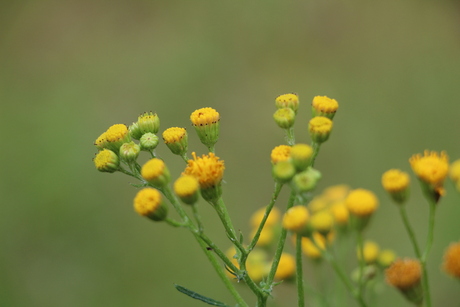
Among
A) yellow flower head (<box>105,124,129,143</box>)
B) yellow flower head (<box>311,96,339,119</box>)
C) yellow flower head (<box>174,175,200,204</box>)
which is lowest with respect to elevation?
yellow flower head (<box>174,175,200,204</box>)

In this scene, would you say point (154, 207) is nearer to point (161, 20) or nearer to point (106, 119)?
point (106, 119)

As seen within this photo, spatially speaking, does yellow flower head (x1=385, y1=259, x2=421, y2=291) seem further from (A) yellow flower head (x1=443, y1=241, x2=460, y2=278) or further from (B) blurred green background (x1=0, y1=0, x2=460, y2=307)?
(B) blurred green background (x1=0, y1=0, x2=460, y2=307)

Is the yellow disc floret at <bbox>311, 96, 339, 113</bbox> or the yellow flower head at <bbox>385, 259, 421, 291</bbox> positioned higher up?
the yellow disc floret at <bbox>311, 96, 339, 113</bbox>

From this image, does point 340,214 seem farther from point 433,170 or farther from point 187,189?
point 187,189

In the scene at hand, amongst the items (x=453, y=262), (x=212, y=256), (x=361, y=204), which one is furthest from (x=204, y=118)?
(x=453, y=262)

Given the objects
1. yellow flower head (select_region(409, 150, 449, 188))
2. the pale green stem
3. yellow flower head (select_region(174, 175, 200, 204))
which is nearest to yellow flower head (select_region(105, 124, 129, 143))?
the pale green stem

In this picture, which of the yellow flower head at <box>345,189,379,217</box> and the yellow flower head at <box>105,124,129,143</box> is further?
the yellow flower head at <box>105,124,129,143</box>

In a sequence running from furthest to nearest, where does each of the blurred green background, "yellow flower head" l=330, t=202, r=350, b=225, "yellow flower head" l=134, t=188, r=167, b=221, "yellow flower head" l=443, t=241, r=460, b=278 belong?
1. the blurred green background
2. "yellow flower head" l=330, t=202, r=350, b=225
3. "yellow flower head" l=134, t=188, r=167, b=221
4. "yellow flower head" l=443, t=241, r=460, b=278
